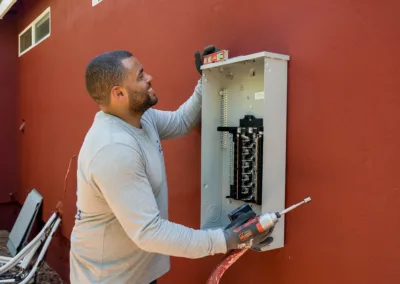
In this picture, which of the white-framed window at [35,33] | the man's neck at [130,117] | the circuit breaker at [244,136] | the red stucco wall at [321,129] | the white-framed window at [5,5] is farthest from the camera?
the white-framed window at [5,5]

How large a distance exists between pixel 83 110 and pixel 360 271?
2878 millimetres

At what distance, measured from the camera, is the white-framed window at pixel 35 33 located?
481 centimetres

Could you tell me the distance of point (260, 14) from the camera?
1590 mm

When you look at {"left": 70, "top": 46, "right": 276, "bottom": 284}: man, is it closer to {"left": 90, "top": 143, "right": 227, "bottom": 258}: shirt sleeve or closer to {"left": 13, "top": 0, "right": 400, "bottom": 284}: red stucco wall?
{"left": 90, "top": 143, "right": 227, "bottom": 258}: shirt sleeve

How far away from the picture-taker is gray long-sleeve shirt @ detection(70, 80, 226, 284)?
137 centimetres

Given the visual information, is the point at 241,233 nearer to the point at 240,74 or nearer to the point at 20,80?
the point at 240,74

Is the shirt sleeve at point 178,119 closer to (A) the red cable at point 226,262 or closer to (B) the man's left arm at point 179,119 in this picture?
(B) the man's left arm at point 179,119

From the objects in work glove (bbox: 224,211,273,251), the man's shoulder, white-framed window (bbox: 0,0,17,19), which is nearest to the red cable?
work glove (bbox: 224,211,273,251)

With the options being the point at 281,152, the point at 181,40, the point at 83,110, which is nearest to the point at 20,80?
Result: the point at 83,110

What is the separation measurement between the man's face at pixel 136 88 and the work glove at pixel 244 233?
0.57 meters

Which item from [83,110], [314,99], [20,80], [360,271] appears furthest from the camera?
[20,80]

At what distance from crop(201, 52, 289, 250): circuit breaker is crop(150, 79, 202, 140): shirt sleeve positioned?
0.15 m

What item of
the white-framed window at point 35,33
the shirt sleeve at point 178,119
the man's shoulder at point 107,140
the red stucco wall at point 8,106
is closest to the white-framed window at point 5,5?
the white-framed window at point 35,33

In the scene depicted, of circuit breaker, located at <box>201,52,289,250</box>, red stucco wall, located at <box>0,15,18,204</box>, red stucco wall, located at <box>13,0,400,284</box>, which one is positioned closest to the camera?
red stucco wall, located at <box>13,0,400,284</box>
